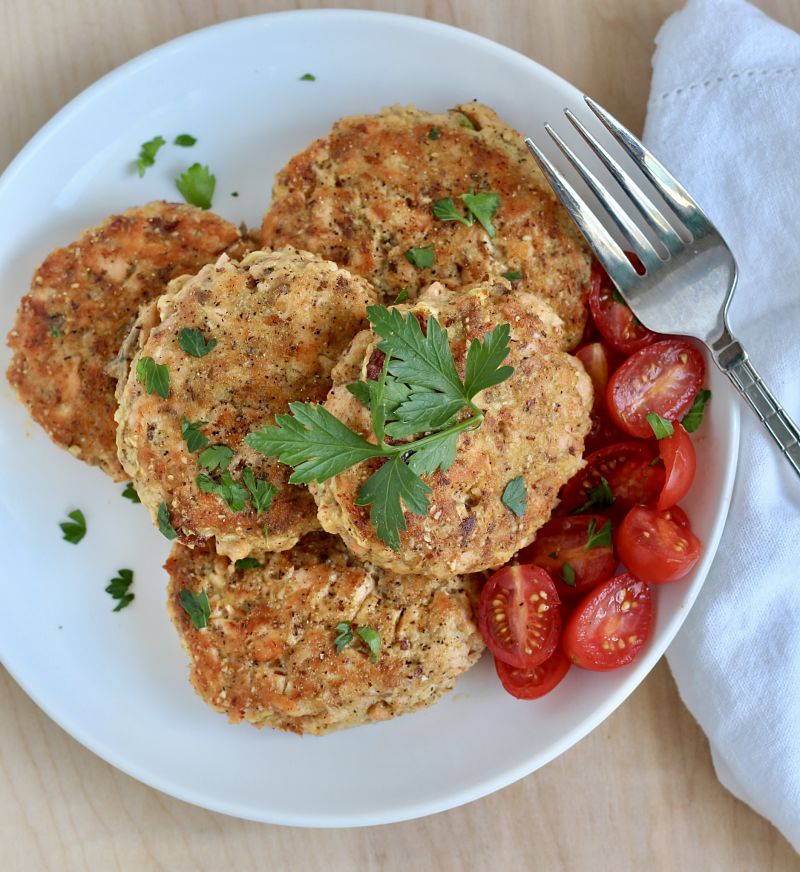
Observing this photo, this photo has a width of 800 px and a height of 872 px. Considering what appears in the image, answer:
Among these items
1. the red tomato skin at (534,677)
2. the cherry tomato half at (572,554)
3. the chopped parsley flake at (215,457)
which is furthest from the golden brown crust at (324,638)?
the chopped parsley flake at (215,457)

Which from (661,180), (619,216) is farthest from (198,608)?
(661,180)

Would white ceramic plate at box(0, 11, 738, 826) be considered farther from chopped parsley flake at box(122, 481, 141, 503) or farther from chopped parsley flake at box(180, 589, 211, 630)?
chopped parsley flake at box(180, 589, 211, 630)

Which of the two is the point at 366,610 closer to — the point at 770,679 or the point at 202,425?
the point at 202,425

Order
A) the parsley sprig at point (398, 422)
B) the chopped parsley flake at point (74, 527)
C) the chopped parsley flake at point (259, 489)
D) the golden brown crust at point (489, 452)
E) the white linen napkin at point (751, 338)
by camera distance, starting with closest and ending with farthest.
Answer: the parsley sprig at point (398, 422) < the golden brown crust at point (489, 452) < the chopped parsley flake at point (259, 489) < the white linen napkin at point (751, 338) < the chopped parsley flake at point (74, 527)

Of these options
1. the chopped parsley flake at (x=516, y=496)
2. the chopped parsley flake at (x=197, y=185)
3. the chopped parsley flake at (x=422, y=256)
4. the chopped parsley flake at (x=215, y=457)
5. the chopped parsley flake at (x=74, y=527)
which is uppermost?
the chopped parsley flake at (x=197, y=185)

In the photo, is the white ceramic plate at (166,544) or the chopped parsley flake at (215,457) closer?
the chopped parsley flake at (215,457)

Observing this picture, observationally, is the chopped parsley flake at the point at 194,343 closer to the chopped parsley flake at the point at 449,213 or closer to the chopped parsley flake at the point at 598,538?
the chopped parsley flake at the point at 449,213
